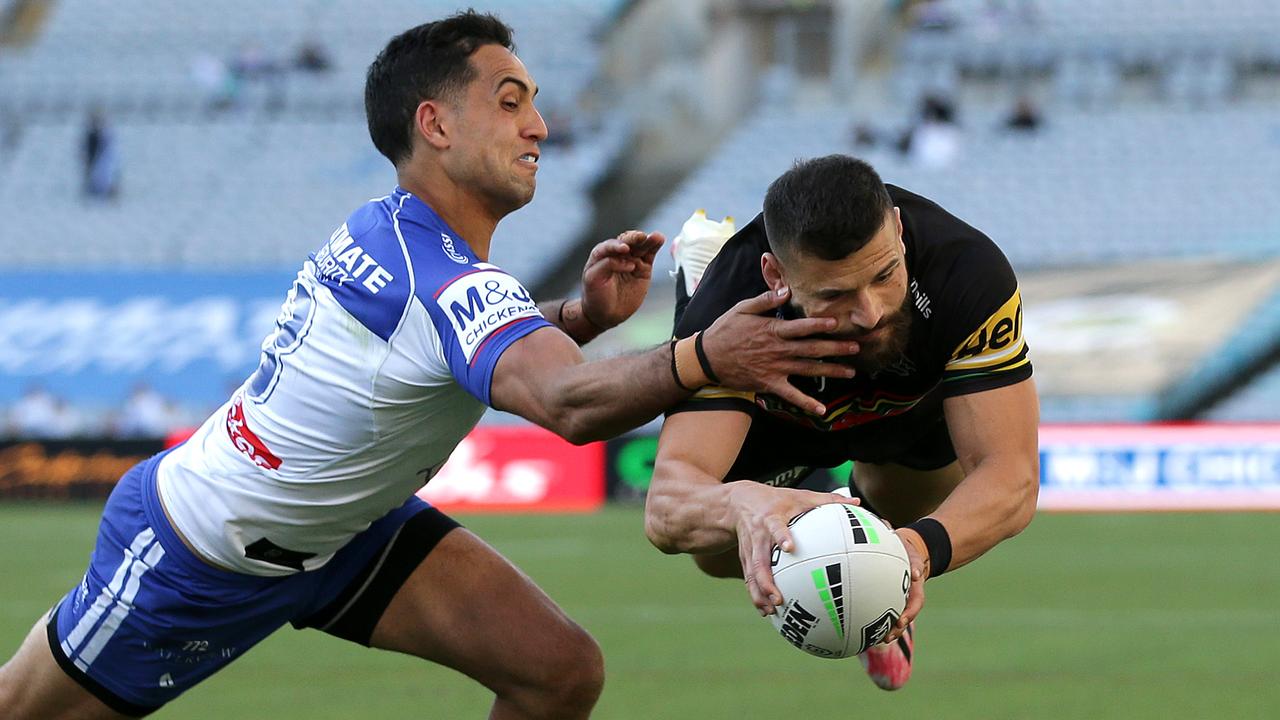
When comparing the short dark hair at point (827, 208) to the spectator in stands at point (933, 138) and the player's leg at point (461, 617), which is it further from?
the spectator in stands at point (933, 138)

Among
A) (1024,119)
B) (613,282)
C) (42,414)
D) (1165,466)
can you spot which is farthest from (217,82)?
(613,282)

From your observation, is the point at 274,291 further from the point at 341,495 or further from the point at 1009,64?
the point at 341,495

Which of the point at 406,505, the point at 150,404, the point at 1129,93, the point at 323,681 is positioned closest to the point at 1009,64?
the point at 1129,93

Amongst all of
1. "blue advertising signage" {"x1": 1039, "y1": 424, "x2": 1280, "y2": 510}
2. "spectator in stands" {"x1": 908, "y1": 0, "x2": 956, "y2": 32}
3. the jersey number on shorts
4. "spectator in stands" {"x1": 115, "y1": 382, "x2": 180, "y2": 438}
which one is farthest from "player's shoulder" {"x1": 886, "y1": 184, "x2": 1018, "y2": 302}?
"spectator in stands" {"x1": 908, "y1": 0, "x2": 956, "y2": 32}

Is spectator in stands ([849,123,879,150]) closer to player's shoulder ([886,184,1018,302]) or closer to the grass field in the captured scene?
the grass field

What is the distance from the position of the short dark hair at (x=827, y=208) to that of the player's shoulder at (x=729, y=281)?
0.28m

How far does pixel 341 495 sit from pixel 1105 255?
17454 millimetres

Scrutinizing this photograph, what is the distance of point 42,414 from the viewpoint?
21.7m

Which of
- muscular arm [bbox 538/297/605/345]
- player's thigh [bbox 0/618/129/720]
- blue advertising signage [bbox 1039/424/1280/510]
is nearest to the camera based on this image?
player's thigh [bbox 0/618/129/720]

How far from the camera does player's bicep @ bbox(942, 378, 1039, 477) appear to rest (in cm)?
486

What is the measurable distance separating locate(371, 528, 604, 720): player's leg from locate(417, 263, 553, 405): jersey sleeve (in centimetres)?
95

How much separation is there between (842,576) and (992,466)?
73 centimetres

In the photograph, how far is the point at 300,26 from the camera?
94.2 ft

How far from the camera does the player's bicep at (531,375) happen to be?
171 inches
